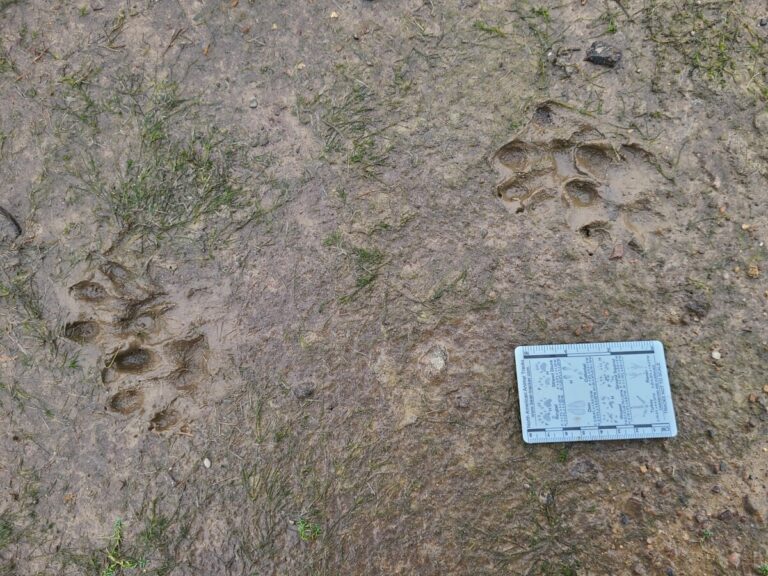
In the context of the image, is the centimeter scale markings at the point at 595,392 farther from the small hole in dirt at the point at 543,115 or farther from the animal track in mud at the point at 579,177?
the small hole in dirt at the point at 543,115

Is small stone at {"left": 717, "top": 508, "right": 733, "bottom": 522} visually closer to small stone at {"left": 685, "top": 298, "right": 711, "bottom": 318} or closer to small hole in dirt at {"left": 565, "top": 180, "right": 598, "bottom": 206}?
small stone at {"left": 685, "top": 298, "right": 711, "bottom": 318}

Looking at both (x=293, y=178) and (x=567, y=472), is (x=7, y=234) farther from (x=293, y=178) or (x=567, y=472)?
(x=567, y=472)

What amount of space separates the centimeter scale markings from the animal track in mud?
0.53m

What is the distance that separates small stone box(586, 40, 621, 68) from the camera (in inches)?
97.2

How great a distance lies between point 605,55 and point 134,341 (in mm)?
2516

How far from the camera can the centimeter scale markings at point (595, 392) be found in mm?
2295

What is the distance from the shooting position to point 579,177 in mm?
2457

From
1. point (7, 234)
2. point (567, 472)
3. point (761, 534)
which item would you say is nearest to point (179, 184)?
point (7, 234)

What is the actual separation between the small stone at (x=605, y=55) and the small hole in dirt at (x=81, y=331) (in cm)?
260

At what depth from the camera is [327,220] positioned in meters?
2.50

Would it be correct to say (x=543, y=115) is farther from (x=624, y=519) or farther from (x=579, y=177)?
(x=624, y=519)

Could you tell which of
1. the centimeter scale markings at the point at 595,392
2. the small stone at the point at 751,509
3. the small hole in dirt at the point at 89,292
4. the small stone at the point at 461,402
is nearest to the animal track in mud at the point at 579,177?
the centimeter scale markings at the point at 595,392

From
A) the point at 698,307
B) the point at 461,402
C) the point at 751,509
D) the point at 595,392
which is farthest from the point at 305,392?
the point at 751,509

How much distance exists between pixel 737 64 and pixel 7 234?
344 centimetres
